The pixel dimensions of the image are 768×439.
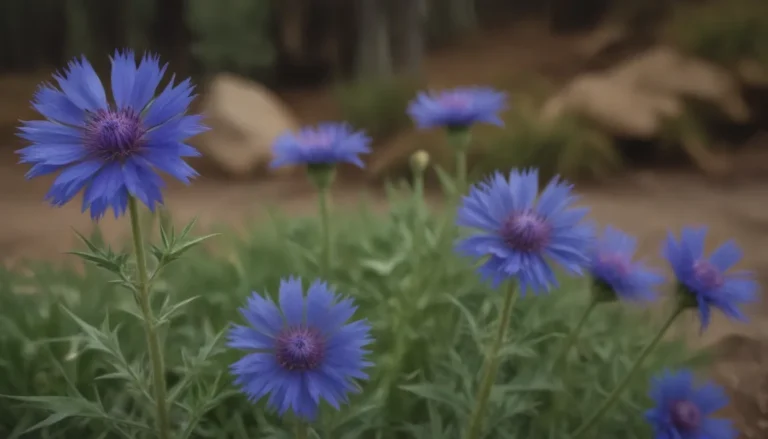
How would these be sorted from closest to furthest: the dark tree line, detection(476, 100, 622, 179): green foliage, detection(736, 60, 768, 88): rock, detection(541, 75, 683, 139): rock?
the dark tree line → detection(476, 100, 622, 179): green foliage → detection(541, 75, 683, 139): rock → detection(736, 60, 768, 88): rock

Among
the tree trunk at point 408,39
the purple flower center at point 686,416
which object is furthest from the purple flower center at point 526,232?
the tree trunk at point 408,39

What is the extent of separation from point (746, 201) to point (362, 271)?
3.31ft

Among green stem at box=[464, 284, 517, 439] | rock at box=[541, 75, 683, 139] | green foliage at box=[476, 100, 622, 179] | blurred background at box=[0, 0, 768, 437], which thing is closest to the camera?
green stem at box=[464, 284, 517, 439]

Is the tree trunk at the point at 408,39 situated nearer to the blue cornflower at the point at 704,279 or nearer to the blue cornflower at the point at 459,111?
the blue cornflower at the point at 459,111

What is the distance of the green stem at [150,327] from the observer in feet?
1.37

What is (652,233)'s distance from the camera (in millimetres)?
1332

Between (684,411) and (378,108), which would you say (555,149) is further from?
(684,411)

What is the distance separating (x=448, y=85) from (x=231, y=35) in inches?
32.0

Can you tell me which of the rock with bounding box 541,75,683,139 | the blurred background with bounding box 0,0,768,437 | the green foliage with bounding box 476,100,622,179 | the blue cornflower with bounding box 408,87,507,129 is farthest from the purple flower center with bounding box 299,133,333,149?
the rock with bounding box 541,75,683,139

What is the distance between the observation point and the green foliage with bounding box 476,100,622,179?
171 centimetres

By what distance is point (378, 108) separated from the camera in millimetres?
2145

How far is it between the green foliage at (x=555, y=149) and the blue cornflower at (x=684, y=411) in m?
1.13

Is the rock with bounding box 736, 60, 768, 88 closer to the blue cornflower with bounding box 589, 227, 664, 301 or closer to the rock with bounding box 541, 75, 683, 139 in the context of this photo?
the rock with bounding box 541, 75, 683, 139

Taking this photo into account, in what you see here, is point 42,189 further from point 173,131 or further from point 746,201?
point 746,201
